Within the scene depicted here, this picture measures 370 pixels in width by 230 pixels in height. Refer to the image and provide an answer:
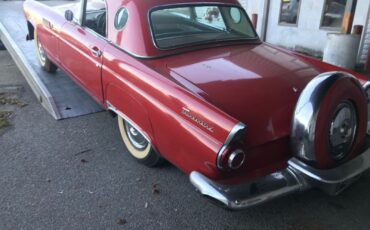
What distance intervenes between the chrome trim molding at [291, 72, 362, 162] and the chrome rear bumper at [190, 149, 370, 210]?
109mm

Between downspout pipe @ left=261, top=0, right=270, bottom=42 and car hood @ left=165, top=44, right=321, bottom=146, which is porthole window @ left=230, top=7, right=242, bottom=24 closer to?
car hood @ left=165, top=44, right=321, bottom=146

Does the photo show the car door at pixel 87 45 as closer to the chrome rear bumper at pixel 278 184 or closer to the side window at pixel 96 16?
the side window at pixel 96 16

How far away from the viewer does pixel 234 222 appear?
2537 mm

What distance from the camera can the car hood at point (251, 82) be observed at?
226 centimetres

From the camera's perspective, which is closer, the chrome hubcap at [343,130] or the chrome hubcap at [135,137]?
the chrome hubcap at [343,130]

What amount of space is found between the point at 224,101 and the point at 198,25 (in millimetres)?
1379

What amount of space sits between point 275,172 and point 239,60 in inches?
41.4

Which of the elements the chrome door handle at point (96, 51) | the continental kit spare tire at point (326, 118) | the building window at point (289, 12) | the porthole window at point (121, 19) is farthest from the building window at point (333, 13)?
the chrome door handle at point (96, 51)

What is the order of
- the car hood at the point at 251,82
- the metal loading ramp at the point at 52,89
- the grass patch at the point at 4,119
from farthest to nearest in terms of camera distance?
the metal loading ramp at the point at 52,89 < the grass patch at the point at 4,119 < the car hood at the point at 251,82

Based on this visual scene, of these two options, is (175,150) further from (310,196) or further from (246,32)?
(246,32)

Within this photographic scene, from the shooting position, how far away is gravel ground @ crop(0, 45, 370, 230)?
2520 millimetres

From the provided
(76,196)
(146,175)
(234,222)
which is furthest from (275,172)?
(76,196)

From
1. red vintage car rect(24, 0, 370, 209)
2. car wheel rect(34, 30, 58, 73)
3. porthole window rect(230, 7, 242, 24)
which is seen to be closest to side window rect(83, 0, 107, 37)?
red vintage car rect(24, 0, 370, 209)

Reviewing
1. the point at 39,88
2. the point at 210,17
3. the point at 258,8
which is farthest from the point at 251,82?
the point at 258,8
